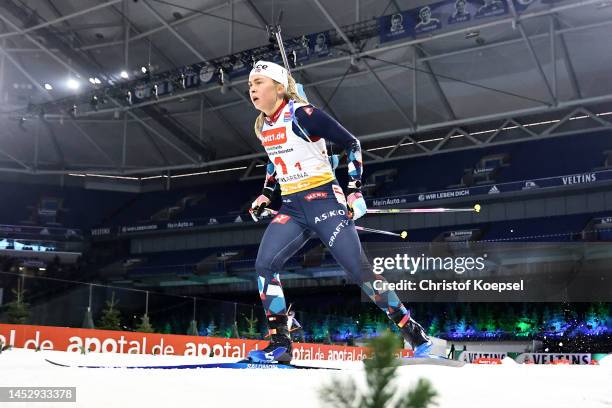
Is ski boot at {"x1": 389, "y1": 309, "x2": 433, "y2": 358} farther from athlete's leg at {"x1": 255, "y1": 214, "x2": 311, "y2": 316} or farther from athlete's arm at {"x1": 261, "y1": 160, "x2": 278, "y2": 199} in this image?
athlete's arm at {"x1": 261, "y1": 160, "x2": 278, "y2": 199}

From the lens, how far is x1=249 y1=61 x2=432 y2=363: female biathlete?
4.45 m

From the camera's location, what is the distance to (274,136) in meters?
4.67

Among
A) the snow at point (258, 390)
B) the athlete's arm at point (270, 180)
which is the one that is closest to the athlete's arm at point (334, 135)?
the athlete's arm at point (270, 180)

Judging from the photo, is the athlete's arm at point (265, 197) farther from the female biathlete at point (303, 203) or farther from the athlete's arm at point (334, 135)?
the athlete's arm at point (334, 135)

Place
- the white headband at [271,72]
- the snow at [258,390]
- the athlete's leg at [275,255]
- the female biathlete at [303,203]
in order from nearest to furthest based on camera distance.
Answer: the snow at [258,390], the female biathlete at [303,203], the athlete's leg at [275,255], the white headband at [271,72]

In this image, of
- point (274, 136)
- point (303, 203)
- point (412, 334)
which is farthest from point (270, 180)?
point (412, 334)

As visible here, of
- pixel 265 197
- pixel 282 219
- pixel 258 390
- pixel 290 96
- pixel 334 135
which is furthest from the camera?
pixel 265 197

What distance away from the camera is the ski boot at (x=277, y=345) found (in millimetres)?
4512

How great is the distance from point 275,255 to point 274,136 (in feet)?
2.68

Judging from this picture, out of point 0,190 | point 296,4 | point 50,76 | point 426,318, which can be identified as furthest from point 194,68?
point 0,190

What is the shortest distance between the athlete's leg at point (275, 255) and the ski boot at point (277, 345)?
2.4 inches

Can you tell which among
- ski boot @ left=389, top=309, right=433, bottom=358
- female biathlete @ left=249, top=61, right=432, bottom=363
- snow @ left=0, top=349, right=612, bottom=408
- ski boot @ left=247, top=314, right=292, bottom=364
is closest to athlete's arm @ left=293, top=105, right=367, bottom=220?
female biathlete @ left=249, top=61, right=432, bottom=363

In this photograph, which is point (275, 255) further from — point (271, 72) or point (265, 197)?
point (271, 72)

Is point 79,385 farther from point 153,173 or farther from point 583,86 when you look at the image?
point 153,173
